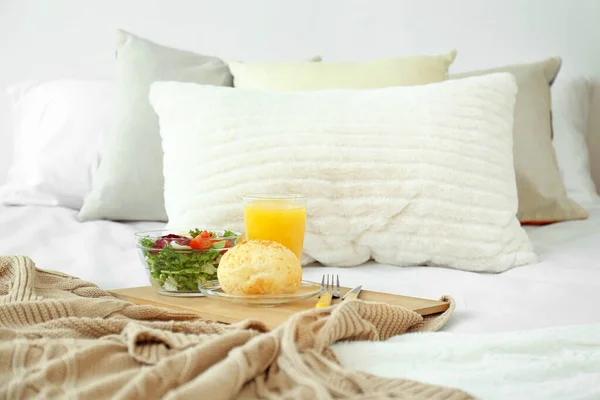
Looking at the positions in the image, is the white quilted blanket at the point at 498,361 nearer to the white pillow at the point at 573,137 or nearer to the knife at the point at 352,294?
the knife at the point at 352,294

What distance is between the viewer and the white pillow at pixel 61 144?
6.71 feet

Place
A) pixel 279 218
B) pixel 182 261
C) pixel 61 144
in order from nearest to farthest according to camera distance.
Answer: pixel 182 261 → pixel 279 218 → pixel 61 144

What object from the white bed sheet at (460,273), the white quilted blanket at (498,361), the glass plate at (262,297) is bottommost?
the white bed sheet at (460,273)

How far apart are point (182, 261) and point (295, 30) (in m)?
1.58

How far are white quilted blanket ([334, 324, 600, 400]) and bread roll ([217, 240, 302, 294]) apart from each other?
220 mm

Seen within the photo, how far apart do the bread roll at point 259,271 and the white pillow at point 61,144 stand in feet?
A: 3.67

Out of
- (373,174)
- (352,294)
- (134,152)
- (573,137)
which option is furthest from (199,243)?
(573,137)

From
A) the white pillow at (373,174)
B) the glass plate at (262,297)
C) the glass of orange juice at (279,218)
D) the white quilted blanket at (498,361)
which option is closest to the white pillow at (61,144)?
the white pillow at (373,174)

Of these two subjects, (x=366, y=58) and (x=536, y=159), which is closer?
(x=536, y=159)

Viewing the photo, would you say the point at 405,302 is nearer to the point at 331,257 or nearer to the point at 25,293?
the point at 331,257

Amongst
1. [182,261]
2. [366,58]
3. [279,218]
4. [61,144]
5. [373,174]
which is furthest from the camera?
[366,58]

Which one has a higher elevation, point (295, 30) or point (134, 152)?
point (295, 30)

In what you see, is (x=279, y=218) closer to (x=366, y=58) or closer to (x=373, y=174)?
(x=373, y=174)

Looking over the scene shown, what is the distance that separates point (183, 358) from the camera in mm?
661
